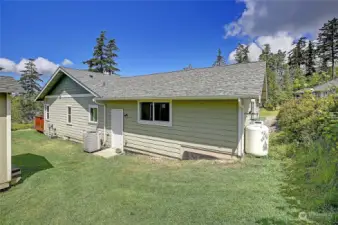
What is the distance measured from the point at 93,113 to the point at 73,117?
2.13m

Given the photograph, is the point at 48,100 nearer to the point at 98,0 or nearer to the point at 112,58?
the point at 98,0

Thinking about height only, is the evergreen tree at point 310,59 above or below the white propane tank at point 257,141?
above

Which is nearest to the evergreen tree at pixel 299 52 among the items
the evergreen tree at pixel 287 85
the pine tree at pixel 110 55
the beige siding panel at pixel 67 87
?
the evergreen tree at pixel 287 85

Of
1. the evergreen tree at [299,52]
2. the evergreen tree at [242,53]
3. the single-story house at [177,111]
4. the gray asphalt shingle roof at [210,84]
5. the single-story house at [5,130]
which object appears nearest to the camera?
the single-story house at [5,130]

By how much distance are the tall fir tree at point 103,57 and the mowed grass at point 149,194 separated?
3135cm

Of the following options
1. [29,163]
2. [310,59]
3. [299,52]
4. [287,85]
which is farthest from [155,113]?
[299,52]

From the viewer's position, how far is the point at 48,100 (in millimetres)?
13852

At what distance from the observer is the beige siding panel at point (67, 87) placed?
36.1ft

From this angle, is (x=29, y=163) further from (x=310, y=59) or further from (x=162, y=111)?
(x=310, y=59)

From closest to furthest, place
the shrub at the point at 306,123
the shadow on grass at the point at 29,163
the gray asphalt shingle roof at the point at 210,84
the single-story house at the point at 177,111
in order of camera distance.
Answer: the shadow on grass at the point at 29,163 < the gray asphalt shingle roof at the point at 210,84 < the single-story house at the point at 177,111 < the shrub at the point at 306,123

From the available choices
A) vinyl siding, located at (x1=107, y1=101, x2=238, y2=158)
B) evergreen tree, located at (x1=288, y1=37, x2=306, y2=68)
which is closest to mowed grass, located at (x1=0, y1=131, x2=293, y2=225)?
vinyl siding, located at (x1=107, y1=101, x2=238, y2=158)

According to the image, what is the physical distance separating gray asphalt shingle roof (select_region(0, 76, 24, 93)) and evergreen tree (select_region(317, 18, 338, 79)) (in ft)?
172

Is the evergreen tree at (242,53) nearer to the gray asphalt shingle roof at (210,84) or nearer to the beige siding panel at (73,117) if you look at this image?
the gray asphalt shingle roof at (210,84)

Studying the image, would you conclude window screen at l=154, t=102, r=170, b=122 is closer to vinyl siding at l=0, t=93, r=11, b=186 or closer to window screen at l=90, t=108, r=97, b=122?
window screen at l=90, t=108, r=97, b=122
